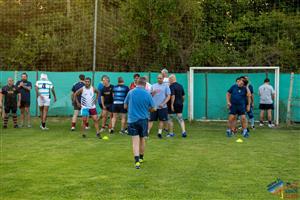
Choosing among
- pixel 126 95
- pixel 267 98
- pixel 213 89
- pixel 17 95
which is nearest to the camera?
pixel 126 95

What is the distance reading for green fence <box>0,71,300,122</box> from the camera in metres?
20.1

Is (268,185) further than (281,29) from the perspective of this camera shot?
No

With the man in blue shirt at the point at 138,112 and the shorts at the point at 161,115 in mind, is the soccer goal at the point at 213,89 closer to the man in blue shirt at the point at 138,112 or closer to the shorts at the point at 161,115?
the shorts at the point at 161,115

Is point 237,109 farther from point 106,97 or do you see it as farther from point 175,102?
point 106,97

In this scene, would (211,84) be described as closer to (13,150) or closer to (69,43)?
(69,43)

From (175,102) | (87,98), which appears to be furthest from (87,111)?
(175,102)

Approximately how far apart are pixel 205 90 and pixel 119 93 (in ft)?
21.2

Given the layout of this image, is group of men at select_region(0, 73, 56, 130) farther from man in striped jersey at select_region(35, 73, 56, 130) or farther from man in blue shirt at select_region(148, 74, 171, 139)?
man in blue shirt at select_region(148, 74, 171, 139)

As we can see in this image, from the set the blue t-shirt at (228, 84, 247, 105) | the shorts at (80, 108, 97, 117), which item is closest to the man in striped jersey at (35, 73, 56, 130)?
the shorts at (80, 108, 97, 117)

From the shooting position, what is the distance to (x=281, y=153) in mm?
11664

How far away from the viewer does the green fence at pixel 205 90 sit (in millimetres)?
20125

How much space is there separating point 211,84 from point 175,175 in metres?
12.5

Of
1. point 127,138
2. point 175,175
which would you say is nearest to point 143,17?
point 127,138

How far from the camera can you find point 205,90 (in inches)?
834
